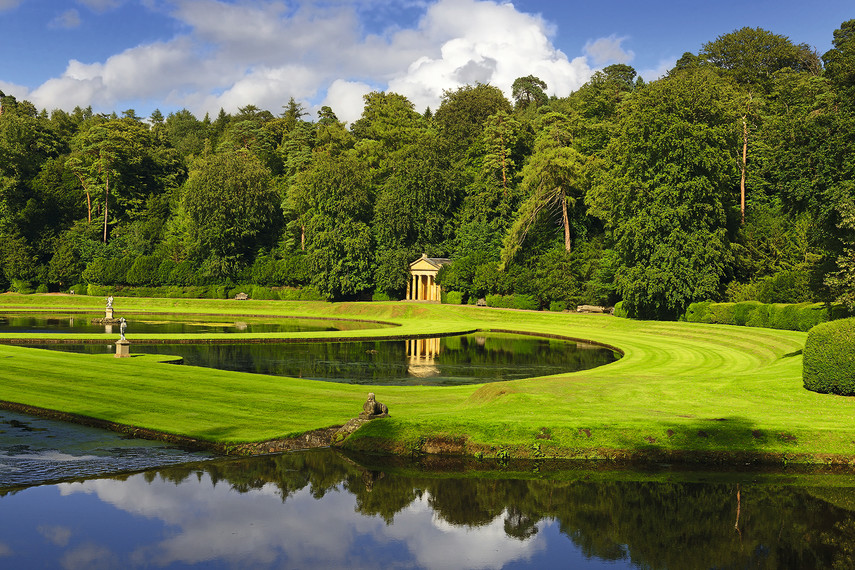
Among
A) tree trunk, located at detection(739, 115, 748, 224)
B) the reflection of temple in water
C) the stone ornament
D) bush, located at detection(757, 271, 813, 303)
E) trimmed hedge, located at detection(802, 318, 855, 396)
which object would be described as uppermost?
tree trunk, located at detection(739, 115, 748, 224)

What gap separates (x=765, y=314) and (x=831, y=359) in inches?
918

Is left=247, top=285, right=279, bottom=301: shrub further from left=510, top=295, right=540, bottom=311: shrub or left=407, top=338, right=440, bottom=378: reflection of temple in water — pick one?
left=407, top=338, right=440, bottom=378: reflection of temple in water

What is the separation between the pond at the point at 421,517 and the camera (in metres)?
10.0

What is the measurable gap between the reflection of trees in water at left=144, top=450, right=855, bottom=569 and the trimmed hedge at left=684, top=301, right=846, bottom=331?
23.3m

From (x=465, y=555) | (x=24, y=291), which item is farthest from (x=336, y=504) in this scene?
(x=24, y=291)

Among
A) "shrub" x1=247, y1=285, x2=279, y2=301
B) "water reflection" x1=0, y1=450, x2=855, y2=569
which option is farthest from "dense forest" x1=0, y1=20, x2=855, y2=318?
"water reflection" x1=0, y1=450, x2=855, y2=569

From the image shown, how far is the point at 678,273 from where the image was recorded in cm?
5019

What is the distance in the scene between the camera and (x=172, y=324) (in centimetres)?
5575

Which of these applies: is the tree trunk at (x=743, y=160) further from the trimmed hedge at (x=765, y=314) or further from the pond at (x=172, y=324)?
the pond at (x=172, y=324)

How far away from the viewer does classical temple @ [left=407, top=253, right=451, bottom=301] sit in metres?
81.5

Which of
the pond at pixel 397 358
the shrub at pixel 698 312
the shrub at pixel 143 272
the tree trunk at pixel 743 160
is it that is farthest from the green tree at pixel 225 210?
the shrub at pixel 698 312

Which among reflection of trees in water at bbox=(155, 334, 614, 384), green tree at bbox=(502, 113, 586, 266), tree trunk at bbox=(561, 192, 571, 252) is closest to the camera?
reflection of trees in water at bbox=(155, 334, 614, 384)

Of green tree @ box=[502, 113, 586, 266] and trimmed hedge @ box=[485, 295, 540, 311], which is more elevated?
green tree @ box=[502, 113, 586, 266]

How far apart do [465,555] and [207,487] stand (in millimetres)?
5262
